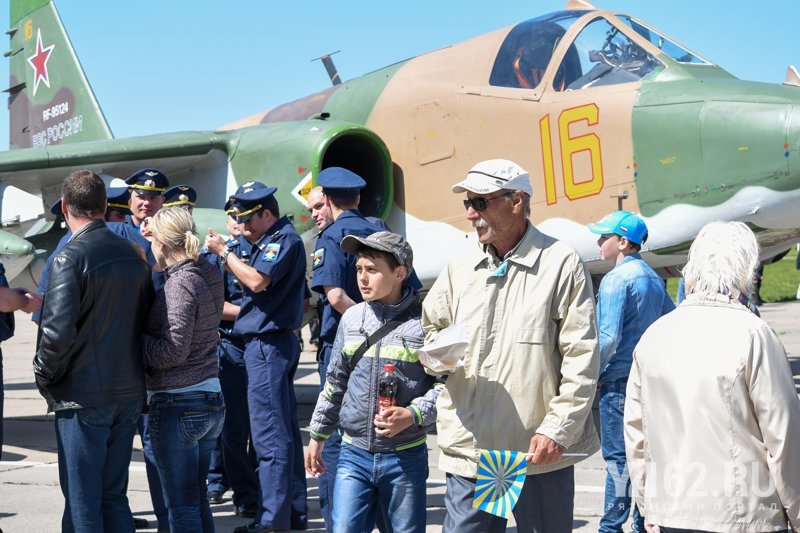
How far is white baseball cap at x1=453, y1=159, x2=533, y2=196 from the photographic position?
11.4 ft

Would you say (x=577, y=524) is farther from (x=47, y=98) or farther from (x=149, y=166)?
(x=47, y=98)

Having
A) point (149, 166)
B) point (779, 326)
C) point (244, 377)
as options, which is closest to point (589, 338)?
point (244, 377)

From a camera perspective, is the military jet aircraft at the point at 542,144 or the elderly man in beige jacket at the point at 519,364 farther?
the military jet aircraft at the point at 542,144

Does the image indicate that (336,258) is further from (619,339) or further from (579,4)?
→ (579,4)

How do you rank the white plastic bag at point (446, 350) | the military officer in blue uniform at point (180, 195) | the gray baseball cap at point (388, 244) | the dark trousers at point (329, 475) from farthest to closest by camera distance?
the military officer in blue uniform at point (180, 195), the dark trousers at point (329, 475), the gray baseball cap at point (388, 244), the white plastic bag at point (446, 350)

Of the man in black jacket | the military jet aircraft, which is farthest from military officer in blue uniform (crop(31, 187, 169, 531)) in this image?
the military jet aircraft

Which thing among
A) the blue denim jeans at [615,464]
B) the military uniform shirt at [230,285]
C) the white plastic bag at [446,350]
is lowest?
the blue denim jeans at [615,464]

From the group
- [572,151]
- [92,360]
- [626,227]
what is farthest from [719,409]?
[572,151]

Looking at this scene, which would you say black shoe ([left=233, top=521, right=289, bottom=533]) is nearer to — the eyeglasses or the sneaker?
the sneaker

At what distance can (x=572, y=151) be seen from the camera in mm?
7207

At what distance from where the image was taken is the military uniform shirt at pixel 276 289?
538cm

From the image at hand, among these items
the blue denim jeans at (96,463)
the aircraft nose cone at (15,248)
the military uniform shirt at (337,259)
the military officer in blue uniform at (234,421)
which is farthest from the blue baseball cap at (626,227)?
the aircraft nose cone at (15,248)

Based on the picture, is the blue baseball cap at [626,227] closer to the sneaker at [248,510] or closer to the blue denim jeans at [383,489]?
the blue denim jeans at [383,489]

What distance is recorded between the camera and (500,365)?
3.37m
